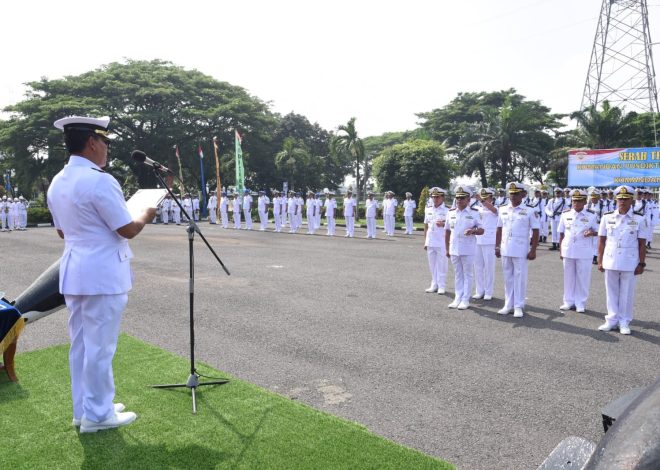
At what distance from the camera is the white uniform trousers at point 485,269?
8305 mm

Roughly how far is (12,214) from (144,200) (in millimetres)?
27957

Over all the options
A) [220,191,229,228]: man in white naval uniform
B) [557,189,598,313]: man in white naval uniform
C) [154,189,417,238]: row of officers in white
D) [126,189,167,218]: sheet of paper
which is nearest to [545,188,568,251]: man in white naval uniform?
[154,189,417,238]: row of officers in white

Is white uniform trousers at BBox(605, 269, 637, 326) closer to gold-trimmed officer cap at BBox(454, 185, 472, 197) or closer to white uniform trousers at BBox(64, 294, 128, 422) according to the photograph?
gold-trimmed officer cap at BBox(454, 185, 472, 197)

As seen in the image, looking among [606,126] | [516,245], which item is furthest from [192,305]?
[606,126]

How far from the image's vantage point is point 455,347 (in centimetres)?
560

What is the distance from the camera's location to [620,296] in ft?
21.0

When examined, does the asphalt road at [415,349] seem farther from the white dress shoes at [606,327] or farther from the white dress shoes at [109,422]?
the white dress shoes at [109,422]

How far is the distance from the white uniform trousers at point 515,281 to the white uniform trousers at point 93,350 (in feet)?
18.1

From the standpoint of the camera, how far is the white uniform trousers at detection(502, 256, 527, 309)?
282 inches

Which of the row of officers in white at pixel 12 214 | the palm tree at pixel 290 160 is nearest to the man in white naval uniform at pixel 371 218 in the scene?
the row of officers in white at pixel 12 214

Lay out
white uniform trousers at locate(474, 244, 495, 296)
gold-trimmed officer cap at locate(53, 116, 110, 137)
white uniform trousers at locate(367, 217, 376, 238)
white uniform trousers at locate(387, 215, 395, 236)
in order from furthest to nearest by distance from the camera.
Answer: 1. white uniform trousers at locate(387, 215, 395, 236)
2. white uniform trousers at locate(367, 217, 376, 238)
3. white uniform trousers at locate(474, 244, 495, 296)
4. gold-trimmed officer cap at locate(53, 116, 110, 137)

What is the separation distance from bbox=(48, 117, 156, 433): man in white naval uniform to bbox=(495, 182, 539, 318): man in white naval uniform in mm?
5478

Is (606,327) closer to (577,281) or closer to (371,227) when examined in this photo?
(577,281)

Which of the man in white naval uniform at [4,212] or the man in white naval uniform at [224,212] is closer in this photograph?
the man in white naval uniform at [4,212]
